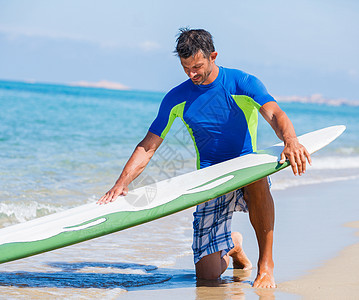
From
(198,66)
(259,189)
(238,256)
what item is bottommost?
(238,256)

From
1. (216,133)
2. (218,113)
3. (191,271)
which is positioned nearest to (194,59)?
(218,113)

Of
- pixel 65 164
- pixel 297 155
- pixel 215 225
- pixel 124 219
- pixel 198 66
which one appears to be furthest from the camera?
pixel 65 164

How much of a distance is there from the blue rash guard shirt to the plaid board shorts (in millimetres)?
243

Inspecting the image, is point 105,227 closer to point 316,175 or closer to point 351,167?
point 316,175

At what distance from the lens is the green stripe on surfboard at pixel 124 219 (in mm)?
2691

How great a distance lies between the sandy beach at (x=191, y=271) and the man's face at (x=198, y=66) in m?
1.15

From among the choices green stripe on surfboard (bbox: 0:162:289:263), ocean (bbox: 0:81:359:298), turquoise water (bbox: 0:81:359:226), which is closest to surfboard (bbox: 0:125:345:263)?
green stripe on surfboard (bbox: 0:162:289:263)

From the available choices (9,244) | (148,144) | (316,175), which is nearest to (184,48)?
(148,144)

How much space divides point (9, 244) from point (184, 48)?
1.35 meters

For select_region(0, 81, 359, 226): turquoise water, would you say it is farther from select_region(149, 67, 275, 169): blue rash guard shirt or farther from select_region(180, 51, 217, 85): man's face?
select_region(180, 51, 217, 85): man's face

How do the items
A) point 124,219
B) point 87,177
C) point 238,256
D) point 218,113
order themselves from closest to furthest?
point 124,219, point 218,113, point 238,256, point 87,177

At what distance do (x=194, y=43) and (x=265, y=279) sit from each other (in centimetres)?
131

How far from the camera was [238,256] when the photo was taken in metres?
3.34

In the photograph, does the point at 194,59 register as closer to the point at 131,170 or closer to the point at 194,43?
the point at 194,43
